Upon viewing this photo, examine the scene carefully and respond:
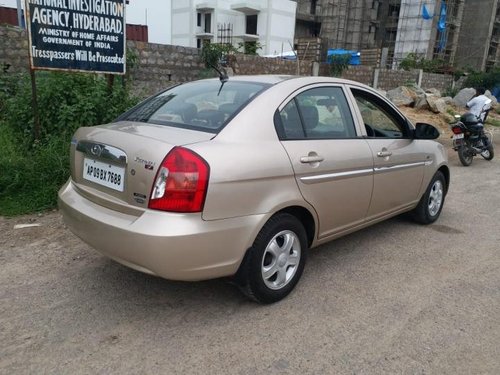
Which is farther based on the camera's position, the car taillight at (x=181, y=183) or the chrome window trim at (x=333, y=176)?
the chrome window trim at (x=333, y=176)

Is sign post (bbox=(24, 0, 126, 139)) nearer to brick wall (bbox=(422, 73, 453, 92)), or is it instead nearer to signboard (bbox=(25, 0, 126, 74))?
signboard (bbox=(25, 0, 126, 74))

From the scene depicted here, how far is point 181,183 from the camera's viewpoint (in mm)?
2641

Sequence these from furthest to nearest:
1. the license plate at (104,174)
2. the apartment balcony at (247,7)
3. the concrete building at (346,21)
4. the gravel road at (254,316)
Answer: the concrete building at (346,21), the apartment balcony at (247,7), the license plate at (104,174), the gravel road at (254,316)

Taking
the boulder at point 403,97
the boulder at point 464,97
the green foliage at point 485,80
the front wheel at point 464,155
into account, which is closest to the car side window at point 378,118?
the front wheel at point 464,155

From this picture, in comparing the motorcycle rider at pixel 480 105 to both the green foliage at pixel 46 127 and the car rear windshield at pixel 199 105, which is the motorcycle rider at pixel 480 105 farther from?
the car rear windshield at pixel 199 105

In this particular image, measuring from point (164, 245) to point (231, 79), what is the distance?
1.73m

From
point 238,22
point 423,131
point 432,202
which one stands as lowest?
point 432,202

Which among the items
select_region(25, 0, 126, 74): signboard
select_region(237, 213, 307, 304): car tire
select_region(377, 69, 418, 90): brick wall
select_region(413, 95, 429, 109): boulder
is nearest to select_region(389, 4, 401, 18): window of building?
select_region(377, 69, 418, 90): brick wall

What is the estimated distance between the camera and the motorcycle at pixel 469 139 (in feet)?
30.9

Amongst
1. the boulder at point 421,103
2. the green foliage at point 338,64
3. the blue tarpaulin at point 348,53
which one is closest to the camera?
the boulder at point 421,103

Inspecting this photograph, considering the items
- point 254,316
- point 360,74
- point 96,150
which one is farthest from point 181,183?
point 360,74

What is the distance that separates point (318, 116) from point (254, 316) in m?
1.65

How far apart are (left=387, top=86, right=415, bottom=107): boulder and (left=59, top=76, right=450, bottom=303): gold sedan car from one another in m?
14.6

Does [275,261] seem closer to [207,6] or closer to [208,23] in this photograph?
[207,6]
